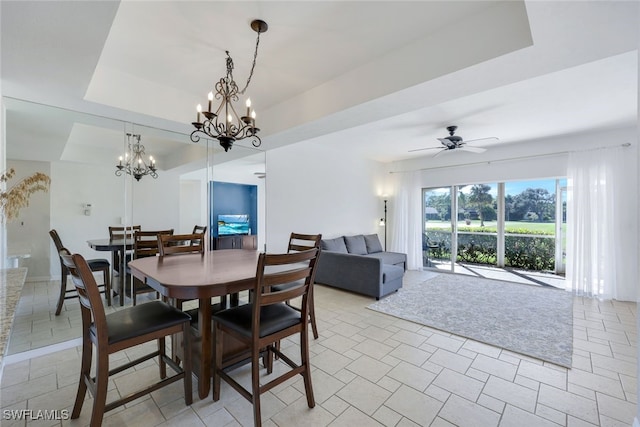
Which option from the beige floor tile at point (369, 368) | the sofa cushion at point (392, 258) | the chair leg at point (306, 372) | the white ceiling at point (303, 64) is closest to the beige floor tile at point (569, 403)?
the beige floor tile at point (369, 368)

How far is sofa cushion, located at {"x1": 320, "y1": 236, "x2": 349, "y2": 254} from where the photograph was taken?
488 centimetres

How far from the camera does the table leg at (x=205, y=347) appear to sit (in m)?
1.83

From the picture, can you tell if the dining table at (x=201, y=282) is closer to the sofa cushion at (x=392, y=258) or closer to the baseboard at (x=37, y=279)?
the baseboard at (x=37, y=279)

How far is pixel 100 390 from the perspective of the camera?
1.44 metres

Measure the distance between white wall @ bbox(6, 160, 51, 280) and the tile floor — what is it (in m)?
0.26

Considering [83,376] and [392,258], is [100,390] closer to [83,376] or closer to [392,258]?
[83,376]

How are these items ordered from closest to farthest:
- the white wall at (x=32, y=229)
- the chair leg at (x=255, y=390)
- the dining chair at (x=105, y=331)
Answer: the dining chair at (x=105, y=331) < the chair leg at (x=255, y=390) < the white wall at (x=32, y=229)

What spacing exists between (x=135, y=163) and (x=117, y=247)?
3.25ft

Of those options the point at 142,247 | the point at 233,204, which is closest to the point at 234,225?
the point at 233,204

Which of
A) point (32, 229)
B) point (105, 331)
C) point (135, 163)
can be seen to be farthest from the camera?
point (135, 163)

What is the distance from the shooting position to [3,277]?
183cm

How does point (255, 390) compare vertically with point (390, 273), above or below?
below

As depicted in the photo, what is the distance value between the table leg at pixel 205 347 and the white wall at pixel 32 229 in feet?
7.12

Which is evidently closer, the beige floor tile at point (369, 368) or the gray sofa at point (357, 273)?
the beige floor tile at point (369, 368)
